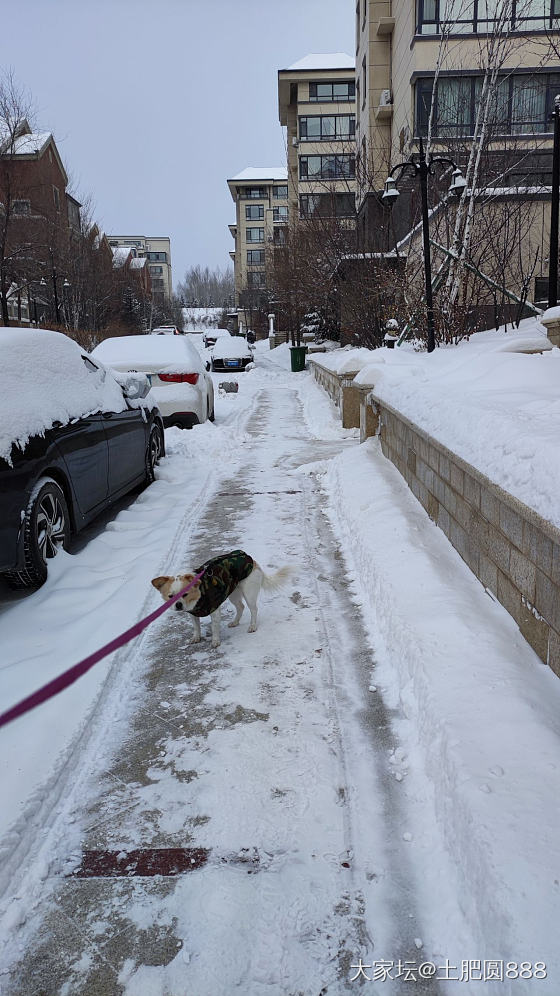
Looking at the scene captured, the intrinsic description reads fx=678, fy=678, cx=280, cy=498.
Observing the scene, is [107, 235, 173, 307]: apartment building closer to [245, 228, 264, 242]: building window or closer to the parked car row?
[245, 228, 264, 242]: building window

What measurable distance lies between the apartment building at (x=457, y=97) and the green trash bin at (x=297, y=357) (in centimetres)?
779

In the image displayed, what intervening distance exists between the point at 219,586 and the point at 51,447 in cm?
193

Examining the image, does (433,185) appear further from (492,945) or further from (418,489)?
(492,945)

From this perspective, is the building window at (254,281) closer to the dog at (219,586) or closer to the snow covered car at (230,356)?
the snow covered car at (230,356)

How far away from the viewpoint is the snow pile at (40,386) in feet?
14.7

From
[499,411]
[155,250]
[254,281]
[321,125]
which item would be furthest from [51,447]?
[155,250]

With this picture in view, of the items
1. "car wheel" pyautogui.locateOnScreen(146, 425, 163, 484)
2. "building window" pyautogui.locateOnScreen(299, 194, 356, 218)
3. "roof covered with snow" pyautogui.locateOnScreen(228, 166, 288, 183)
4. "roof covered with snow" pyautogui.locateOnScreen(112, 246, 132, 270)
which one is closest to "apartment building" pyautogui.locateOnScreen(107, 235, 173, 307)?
"roof covered with snow" pyautogui.locateOnScreen(228, 166, 288, 183)

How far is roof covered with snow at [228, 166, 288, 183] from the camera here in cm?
8471

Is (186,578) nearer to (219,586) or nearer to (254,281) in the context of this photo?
(219,586)

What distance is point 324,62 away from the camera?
4806 cm

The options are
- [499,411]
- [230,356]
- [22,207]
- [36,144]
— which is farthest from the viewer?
[36,144]

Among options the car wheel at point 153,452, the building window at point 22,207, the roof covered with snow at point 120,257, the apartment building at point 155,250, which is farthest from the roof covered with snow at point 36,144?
the apartment building at point 155,250

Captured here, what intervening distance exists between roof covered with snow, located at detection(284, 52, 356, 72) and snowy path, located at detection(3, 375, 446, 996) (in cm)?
5292


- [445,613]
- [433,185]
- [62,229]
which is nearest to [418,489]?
[445,613]
